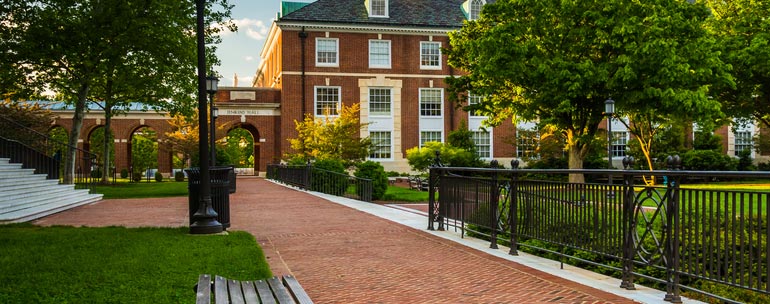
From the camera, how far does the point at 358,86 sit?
4153cm

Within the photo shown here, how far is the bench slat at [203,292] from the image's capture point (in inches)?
170

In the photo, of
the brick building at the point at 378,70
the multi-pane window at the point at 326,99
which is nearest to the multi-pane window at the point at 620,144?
the brick building at the point at 378,70

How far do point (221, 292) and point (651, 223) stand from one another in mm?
4012

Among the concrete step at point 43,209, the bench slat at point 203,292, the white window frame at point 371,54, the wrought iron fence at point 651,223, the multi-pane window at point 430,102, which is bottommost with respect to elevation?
the concrete step at point 43,209

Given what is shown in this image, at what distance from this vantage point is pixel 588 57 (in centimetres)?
2430

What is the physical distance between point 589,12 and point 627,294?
18509 millimetres

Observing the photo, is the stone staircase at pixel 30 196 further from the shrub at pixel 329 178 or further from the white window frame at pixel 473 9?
the white window frame at pixel 473 9

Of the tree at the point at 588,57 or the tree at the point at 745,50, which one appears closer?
the tree at the point at 588,57

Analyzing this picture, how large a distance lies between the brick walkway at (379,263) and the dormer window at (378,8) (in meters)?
28.9

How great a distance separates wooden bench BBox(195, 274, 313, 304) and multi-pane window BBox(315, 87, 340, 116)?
35.9 m

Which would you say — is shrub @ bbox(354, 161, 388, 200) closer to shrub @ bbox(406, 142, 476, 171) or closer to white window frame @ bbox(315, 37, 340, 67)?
shrub @ bbox(406, 142, 476, 171)

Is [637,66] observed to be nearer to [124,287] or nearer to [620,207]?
[620,207]

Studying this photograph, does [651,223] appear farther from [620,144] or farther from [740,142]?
[740,142]

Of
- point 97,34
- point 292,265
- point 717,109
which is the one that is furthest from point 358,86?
point 292,265
